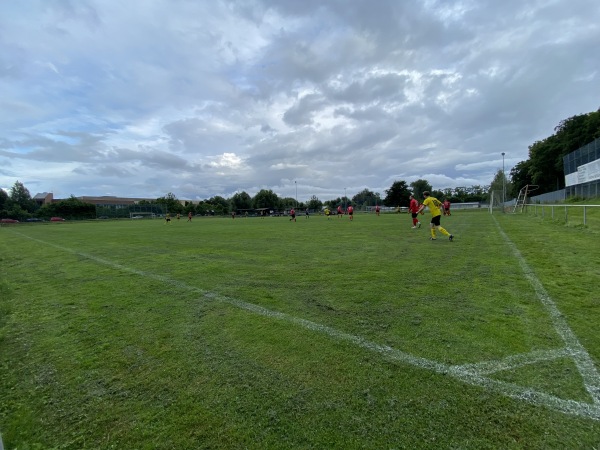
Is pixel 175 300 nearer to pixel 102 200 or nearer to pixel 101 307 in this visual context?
pixel 101 307

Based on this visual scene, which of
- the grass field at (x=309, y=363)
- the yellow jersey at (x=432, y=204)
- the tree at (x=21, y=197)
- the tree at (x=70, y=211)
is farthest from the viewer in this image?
the tree at (x=21, y=197)

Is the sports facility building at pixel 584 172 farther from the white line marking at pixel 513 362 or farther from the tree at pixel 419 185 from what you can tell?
the tree at pixel 419 185

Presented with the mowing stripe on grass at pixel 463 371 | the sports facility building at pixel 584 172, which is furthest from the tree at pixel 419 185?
the mowing stripe on grass at pixel 463 371

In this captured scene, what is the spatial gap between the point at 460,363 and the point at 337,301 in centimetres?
214

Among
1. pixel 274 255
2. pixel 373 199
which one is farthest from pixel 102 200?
pixel 274 255

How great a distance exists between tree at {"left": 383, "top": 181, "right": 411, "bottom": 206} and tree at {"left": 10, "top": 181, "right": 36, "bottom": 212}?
391 ft

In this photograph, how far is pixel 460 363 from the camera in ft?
9.66

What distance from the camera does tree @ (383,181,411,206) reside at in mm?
119312

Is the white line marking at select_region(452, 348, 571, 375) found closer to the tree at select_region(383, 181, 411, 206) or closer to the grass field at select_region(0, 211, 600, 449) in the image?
the grass field at select_region(0, 211, 600, 449)

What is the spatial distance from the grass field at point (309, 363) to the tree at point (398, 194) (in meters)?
118

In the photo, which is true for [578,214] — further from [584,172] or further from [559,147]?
[559,147]

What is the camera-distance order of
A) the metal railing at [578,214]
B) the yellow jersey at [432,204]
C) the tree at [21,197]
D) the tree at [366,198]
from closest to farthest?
the yellow jersey at [432,204], the metal railing at [578,214], the tree at [21,197], the tree at [366,198]

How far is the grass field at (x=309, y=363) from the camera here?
222cm

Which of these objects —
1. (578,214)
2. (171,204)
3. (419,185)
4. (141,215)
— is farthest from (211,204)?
(578,214)
